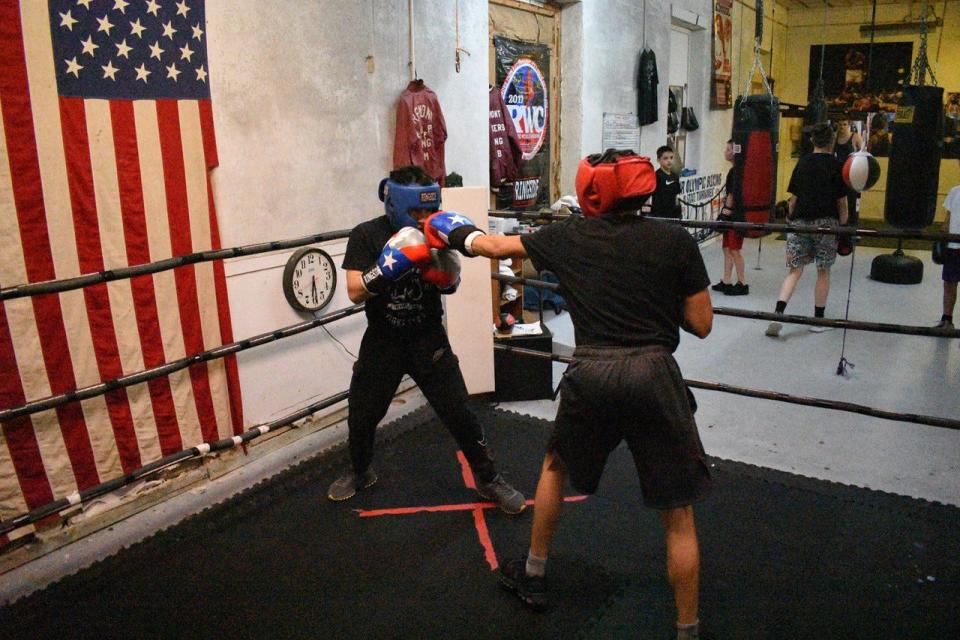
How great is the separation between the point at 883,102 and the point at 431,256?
12.3m

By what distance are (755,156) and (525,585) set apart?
352cm

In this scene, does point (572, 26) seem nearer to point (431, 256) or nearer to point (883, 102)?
point (431, 256)

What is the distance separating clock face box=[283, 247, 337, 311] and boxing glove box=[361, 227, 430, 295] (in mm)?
1272

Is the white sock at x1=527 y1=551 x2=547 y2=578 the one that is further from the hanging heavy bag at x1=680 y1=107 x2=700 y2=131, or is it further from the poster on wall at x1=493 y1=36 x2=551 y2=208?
the hanging heavy bag at x1=680 y1=107 x2=700 y2=131

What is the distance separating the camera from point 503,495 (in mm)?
2783

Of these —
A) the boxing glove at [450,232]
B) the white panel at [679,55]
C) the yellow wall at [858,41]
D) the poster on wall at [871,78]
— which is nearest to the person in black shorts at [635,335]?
the boxing glove at [450,232]

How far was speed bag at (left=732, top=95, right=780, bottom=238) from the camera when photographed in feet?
15.0

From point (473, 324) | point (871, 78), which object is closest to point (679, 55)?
point (871, 78)

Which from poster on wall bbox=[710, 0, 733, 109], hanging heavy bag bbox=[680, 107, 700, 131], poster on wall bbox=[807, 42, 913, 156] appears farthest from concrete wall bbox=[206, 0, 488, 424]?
poster on wall bbox=[807, 42, 913, 156]

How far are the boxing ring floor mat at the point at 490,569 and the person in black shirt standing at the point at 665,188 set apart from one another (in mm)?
4199

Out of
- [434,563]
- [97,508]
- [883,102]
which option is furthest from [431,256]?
[883,102]

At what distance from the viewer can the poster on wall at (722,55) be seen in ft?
31.7

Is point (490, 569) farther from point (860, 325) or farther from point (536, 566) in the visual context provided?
point (860, 325)

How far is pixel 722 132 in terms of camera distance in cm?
1055
